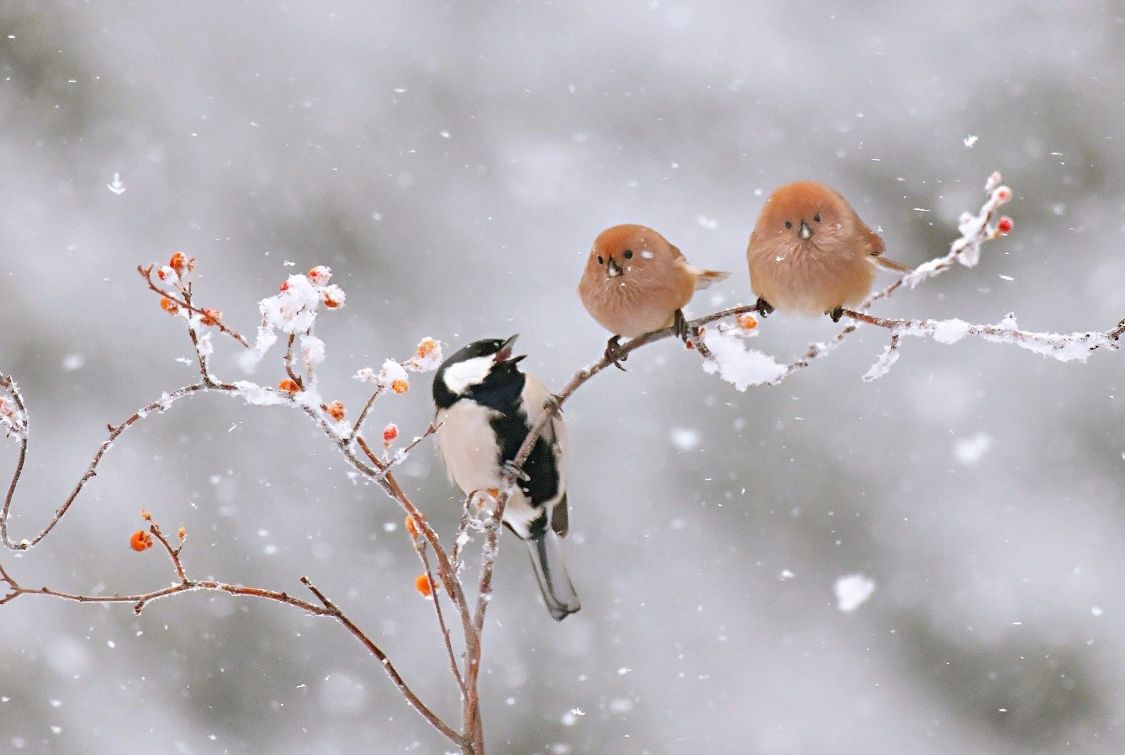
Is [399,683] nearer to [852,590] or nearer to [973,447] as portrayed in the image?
[852,590]

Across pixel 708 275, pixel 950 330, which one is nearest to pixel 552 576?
pixel 708 275

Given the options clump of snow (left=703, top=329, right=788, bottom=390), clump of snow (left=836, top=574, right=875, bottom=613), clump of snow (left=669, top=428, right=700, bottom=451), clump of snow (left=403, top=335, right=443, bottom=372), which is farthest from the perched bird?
clump of snow (left=836, top=574, right=875, bottom=613)

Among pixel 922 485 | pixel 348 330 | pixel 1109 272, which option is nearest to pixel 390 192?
pixel 348 330

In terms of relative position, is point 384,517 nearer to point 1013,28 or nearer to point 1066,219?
point 1066,219

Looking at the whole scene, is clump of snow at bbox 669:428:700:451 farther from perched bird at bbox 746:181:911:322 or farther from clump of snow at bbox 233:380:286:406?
clump of snow at bbox 233:380:286:406

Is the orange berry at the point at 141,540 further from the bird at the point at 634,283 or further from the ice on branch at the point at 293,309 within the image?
the bird at the point at 634,283

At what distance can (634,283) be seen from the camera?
4.28ft

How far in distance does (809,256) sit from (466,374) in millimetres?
553

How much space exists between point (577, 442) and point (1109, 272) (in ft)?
7.63

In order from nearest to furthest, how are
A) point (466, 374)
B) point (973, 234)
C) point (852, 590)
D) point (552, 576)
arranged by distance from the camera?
point (973, 234)
point (466, 374)
point (552, 576)
point (852, 590)

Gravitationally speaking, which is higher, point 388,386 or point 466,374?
point 466,374

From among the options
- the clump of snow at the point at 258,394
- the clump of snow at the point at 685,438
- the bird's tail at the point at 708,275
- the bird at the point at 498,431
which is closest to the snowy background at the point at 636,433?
the clump of snow at the point at 685,438

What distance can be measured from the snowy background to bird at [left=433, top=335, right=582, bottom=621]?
2944 mm

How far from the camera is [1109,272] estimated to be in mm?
4859
